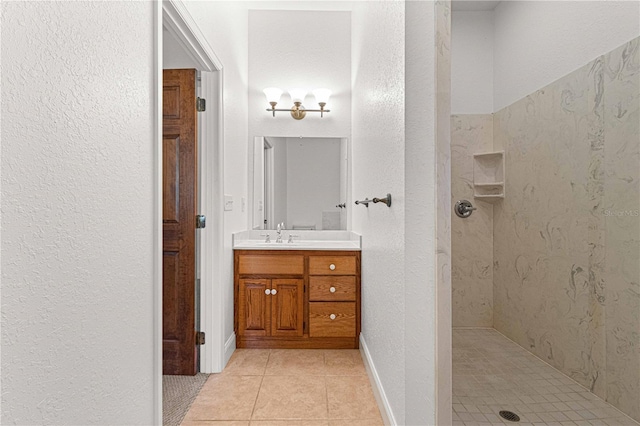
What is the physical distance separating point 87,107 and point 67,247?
15.5 inches

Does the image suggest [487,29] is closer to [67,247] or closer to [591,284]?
[591,284]

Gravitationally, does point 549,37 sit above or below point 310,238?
above

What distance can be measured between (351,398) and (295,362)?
1.94 ft

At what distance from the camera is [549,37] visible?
1526mm

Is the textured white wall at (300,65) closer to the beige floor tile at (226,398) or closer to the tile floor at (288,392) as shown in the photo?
the tile floor at (288,392)

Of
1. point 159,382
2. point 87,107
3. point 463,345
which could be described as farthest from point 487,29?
point 159,382

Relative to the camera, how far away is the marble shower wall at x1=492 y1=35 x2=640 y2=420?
1216mm

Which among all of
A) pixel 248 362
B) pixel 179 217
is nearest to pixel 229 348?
pixel 248 362

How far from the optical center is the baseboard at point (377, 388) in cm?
160

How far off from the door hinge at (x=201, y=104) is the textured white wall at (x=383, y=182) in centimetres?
109

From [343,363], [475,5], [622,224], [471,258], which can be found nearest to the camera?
[622,224]

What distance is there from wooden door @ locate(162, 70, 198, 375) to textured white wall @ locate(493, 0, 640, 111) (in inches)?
71.6

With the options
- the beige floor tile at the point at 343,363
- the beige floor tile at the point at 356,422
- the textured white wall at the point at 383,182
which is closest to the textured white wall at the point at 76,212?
the beige floor tile at the point at 356,422

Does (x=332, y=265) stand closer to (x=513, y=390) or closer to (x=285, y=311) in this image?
(x=285, y=311)
